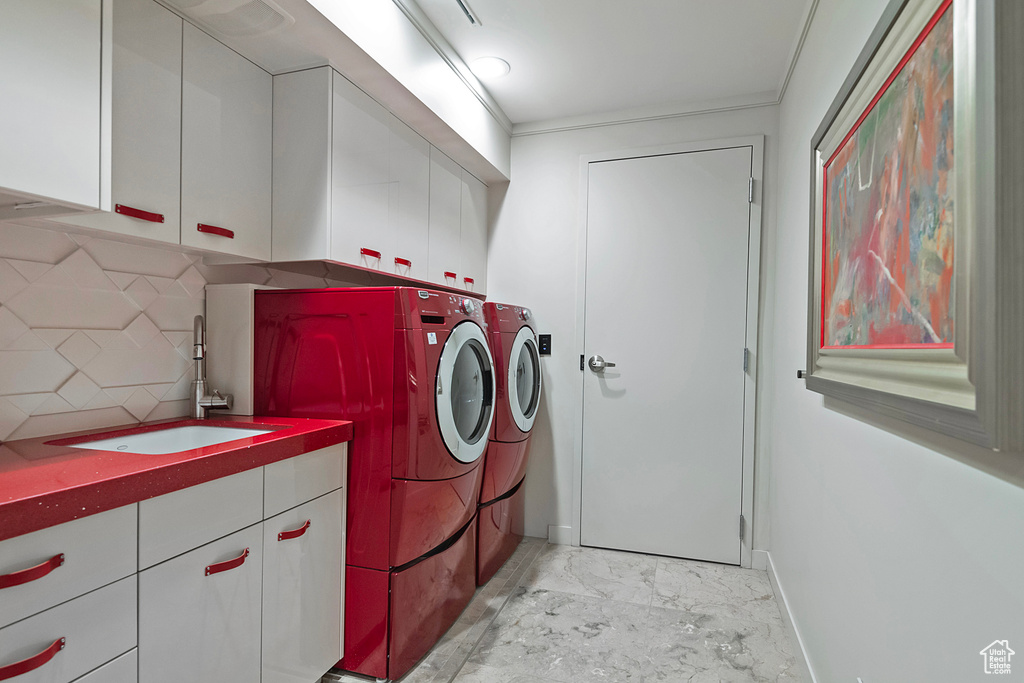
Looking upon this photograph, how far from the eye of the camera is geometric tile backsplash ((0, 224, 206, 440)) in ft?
4.51

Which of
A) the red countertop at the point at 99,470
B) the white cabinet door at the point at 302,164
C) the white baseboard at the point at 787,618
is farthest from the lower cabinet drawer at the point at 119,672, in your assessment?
the white baseboard at the point at 787,618

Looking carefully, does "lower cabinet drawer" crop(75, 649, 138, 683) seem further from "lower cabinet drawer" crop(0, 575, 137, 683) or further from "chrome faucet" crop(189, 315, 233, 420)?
"chrome faucet" crop(189, 315, 233, 420)

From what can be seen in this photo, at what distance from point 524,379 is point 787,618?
1535mm

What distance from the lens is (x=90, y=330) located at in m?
1.54

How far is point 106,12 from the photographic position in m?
1.14

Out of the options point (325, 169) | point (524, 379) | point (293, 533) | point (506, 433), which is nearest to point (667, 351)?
point (524, 379)

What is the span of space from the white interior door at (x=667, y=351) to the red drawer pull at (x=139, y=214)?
2069mm

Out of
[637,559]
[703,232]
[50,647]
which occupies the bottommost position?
[637,559]

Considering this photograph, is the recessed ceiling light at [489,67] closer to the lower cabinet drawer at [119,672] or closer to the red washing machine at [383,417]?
the red washing machine at [383,417]

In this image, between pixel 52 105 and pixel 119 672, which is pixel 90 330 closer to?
pixel 52 105

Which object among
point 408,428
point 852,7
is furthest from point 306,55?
point 852,7

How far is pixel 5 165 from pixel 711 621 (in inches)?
103

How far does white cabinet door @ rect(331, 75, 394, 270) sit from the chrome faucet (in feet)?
1.74

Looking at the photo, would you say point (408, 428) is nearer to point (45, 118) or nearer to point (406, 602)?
point (406, 602)
